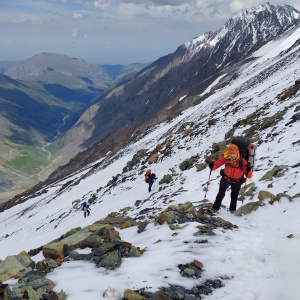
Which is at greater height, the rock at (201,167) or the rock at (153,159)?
the rock at (201,167)

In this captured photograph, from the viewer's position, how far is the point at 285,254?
29.0 ft

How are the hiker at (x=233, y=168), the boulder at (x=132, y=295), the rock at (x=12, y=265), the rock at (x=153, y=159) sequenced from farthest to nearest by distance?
the rock at (x=153, y=159) < the hiker at (x=233, y=168) < the rock at (x=12, y=265) < the boulder at (x=132, y=295)

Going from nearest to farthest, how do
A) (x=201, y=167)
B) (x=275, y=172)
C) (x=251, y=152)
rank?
(x=251, y=152) → (x=275, y=172) → (x=201, y=167)

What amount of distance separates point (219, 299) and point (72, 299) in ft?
9.00

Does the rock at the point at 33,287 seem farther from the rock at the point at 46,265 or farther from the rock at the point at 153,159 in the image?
the rock at the point at 153,159

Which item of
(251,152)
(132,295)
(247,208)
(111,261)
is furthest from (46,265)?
(251,152)

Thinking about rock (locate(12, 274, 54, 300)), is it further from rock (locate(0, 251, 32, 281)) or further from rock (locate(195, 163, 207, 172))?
rock (locate(195, 163, 207, 172))

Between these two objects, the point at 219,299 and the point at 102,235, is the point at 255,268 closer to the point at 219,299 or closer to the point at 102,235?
the point at 219,299

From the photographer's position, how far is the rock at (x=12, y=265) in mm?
8703

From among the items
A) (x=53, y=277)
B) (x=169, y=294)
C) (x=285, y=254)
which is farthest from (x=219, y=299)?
(x=53, y=277)

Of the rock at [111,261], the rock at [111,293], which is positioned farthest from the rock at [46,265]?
the rock at [111,293]

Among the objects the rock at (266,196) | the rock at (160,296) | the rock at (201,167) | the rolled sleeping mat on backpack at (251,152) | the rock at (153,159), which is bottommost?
the rock at (153,159)

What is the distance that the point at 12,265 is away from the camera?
9.23 metres

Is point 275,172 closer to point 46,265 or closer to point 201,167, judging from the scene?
point 201,167
